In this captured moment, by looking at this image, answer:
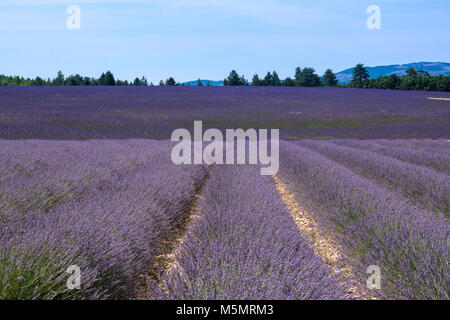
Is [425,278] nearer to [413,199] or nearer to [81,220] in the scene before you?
[81,220]

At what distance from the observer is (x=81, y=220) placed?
82.7 inches

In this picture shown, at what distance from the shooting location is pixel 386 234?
7.77ft

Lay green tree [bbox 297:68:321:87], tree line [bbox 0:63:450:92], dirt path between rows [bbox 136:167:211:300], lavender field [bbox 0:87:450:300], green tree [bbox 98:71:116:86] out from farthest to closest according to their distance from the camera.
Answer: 1. green tree [bbox 297:68:321:87]
2. green tree [bbox 98:71:116:86]
3. tree line [bbox 0:63:450:92]
4. dirt path between rows [bbox 136:167:211:300]
5. lavender field [bbox 0:87:450:300]

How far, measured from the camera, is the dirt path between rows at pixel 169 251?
2184mm

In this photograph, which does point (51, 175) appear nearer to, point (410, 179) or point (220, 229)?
point (220, 229)

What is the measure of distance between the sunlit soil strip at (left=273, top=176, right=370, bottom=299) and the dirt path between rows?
3.65 feet

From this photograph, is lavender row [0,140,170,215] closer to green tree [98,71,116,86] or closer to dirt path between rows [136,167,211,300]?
dirt path between rows [136,167,211,300]

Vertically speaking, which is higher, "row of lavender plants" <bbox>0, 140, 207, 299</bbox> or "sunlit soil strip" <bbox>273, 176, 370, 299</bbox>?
"row of lavender plants" <bbox>0, 140, 207, 299</bbox>

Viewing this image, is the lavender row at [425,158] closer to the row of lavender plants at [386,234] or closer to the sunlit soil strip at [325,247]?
the row of lavender plants at [386,234]

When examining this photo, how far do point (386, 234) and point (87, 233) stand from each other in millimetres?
2020

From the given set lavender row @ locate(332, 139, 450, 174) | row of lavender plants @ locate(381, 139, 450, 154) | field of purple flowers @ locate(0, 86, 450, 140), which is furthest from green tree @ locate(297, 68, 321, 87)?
lavender row @ locate(332, 139, 450, 174)

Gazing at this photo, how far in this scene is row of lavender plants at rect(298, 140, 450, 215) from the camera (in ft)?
12.2

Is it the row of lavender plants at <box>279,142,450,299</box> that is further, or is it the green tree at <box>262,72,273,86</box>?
the green tree at <box>262,72,273,86</box>
